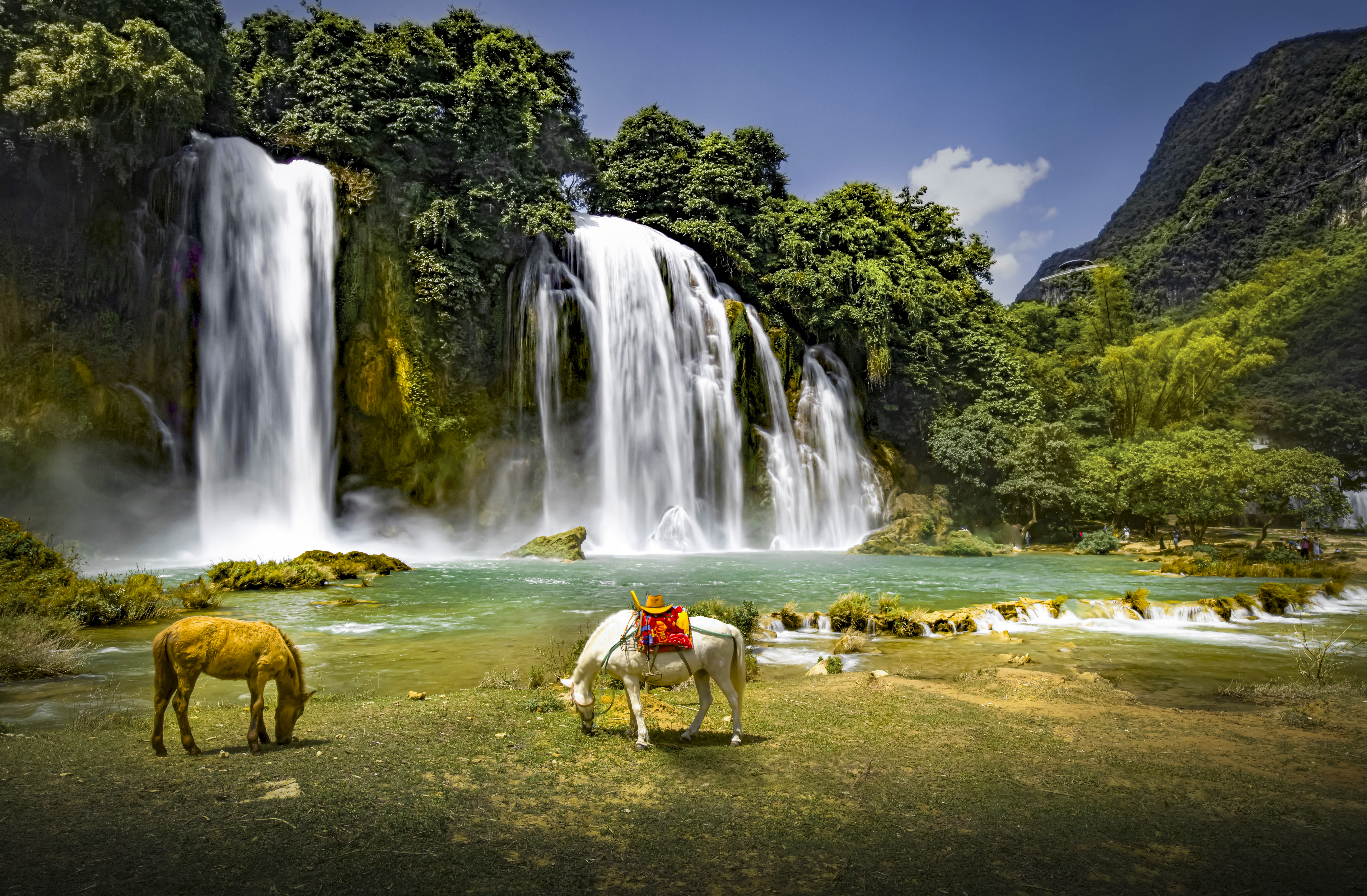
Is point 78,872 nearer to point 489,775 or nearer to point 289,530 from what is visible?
point 489,775

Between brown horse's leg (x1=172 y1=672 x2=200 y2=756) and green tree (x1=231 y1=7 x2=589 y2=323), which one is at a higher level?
green tree (x1=231 y1=7 x2=589 y2=323)

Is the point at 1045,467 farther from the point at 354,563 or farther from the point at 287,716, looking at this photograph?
the point at 287,716

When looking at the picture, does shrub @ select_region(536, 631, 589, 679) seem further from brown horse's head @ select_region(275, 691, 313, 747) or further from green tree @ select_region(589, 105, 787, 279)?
green tree @ select_region(589, 105, 787, 279)

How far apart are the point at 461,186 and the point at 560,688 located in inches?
965

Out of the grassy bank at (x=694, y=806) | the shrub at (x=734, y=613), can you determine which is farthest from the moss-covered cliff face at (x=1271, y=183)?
the grassy bank at (x=694, y=806)

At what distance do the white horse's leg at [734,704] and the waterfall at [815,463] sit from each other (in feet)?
83.4

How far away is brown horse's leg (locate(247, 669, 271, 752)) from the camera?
14.6ft

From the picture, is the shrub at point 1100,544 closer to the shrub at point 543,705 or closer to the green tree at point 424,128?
the green tree at point 424,128

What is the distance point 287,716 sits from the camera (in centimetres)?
470

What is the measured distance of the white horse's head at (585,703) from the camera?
523cm

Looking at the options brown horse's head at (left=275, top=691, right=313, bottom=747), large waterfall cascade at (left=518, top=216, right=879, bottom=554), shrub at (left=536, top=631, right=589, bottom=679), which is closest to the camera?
brown horse's head at (left=275, top=691, right=313, bottom=747)

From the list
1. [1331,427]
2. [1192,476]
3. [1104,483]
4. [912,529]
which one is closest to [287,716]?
[912,529]

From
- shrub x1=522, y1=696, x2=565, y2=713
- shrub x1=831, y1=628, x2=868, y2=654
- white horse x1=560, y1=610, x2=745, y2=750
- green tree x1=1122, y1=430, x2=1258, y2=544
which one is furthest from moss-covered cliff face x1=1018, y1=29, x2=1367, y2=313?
shrub x1=522, y1=696, x2=565, y2=713

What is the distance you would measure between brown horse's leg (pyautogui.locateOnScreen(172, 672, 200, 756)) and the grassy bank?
9cm
